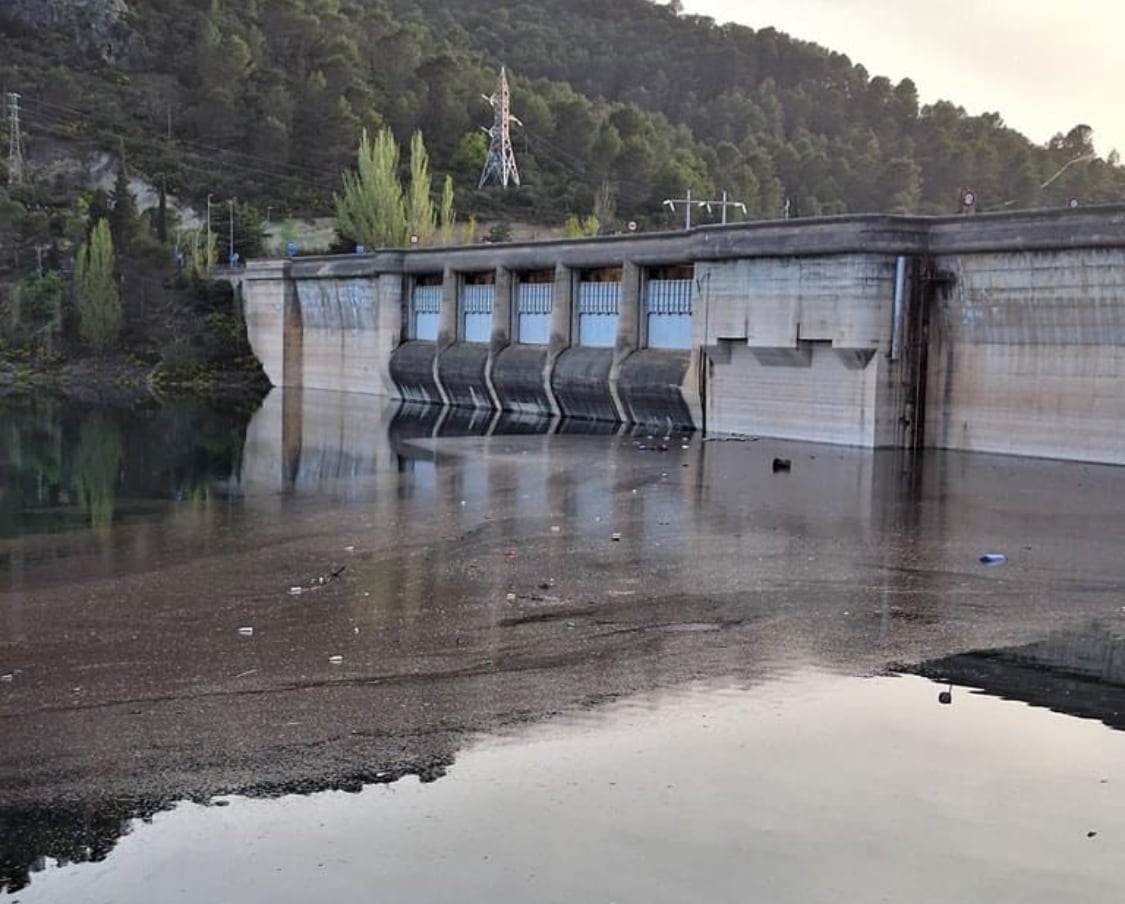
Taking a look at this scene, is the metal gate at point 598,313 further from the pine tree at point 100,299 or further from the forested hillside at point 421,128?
the forested hillside at point 421,128

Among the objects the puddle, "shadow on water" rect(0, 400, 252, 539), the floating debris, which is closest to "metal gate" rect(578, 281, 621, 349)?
"shadow on water" rect(0, 400, 252, 539)

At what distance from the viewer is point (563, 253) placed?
45.0 metres

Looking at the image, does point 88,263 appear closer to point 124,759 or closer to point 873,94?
point 124,759

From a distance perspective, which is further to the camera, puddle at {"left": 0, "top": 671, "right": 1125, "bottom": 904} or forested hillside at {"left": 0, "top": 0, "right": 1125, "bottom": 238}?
forested hillside at {"left": 0, "top": 0, "right": 1125, "bottom": 238}

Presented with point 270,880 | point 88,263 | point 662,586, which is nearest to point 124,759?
point 270,880

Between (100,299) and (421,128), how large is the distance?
45.8 metres

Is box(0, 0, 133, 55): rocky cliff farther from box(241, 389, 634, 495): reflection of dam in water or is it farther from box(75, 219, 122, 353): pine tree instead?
box(241, 389, 634, 495): reflection of dam in water

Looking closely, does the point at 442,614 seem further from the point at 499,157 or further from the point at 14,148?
the point at 14,148

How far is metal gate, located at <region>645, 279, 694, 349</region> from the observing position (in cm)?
4059

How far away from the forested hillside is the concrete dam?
128 feet

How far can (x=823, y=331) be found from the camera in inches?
1303

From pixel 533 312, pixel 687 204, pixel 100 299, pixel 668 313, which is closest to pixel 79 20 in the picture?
pixel 100 299

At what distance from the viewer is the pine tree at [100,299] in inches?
2581

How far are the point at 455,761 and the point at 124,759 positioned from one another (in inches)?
84.3
